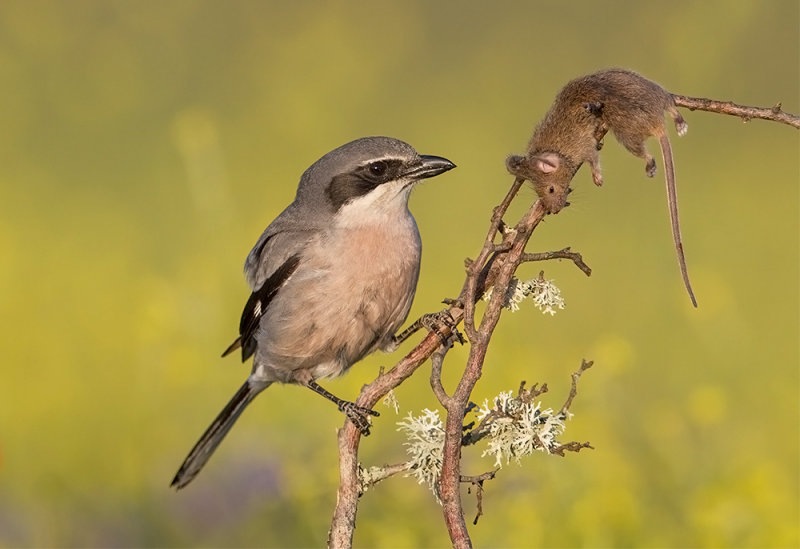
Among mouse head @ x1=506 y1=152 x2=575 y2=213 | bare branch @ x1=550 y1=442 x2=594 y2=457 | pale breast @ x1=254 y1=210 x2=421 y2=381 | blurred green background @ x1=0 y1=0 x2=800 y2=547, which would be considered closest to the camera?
bare branch @ x1=550 y1=442 x2=594 y2=457

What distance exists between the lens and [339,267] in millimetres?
4633

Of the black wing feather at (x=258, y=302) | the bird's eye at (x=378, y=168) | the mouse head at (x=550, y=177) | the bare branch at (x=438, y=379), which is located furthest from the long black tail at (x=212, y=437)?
the mouse head at (x=550, y=177)

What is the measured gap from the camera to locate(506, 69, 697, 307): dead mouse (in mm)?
2799

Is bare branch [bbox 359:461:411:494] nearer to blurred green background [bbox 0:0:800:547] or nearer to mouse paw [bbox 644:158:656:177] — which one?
blurred green background [bbox 0:0:800:547]

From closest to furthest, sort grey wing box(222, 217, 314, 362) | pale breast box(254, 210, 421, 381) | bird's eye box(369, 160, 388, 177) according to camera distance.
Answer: pale breast box(254, 210, 421, 381) < bird's eye box(369, 160, 388, 177) < grey wing box(222, 217, 314, 362)

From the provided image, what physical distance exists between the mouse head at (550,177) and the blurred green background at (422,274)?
0.15m

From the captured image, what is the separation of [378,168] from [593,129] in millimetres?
1833

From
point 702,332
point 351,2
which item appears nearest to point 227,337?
point 702,332

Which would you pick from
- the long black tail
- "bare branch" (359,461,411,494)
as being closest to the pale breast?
the long black tail

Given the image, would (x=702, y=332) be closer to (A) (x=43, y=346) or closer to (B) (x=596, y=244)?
(B) (x=596, y=244)

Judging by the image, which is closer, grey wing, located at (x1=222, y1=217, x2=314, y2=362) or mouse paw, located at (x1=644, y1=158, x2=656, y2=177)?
mouse paw, located at (x1=644, y1=158, x2=656, y2=177)

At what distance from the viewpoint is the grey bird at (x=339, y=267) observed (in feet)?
15.0

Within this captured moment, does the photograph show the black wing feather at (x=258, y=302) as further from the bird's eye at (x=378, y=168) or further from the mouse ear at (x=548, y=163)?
the mouse ear at (x=548, y=163)

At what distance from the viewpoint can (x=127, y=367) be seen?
7863mm
